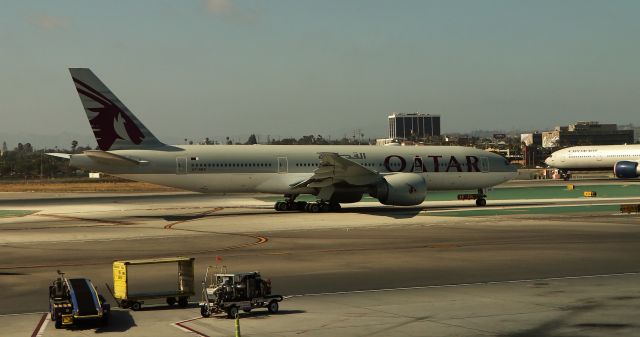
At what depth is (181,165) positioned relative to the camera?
4888 centimetres

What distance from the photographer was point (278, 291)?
21734 millimetres

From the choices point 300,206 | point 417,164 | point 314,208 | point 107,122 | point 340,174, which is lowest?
point 314,208

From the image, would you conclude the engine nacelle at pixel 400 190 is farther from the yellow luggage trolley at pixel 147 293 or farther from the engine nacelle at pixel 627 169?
the engine nacelle at pixel 627 169

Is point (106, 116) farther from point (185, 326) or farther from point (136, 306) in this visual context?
point (185, 326)

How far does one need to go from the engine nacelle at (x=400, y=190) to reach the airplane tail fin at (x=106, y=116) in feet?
46.5

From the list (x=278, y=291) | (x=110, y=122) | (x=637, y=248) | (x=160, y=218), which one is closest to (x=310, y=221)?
(x=160, y=218)

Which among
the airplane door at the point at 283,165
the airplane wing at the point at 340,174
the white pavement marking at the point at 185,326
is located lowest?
the white pavement marking at the point at 185,326

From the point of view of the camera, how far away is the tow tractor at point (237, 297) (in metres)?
18.2

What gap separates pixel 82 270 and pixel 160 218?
74.3 ft

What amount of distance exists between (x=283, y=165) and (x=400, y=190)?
795 centimetres

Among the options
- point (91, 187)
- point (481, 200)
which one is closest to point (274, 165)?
point (481, 200)

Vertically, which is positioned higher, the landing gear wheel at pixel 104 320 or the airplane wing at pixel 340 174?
the airplane wing at pixel 340 174

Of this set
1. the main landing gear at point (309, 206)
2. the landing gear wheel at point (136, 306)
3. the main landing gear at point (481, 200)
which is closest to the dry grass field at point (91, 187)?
the main landing gear at point (309, 206)

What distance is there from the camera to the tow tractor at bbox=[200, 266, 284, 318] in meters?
18.2
